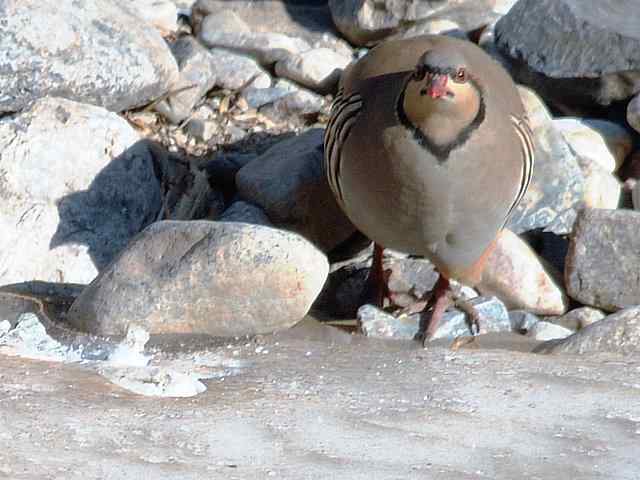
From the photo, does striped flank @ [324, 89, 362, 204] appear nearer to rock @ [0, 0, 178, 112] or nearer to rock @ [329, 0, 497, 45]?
rock @ [0, 0, 178, 112]

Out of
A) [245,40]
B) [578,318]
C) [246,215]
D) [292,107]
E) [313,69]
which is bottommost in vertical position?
[578,318]

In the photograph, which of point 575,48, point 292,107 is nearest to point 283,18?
point 292,107

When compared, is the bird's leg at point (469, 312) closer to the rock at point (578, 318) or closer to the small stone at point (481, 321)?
the small stone at point (481, 321)

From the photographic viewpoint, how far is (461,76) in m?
4.45

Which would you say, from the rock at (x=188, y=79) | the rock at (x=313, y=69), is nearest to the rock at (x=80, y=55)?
the rock at (x=188, y=79)

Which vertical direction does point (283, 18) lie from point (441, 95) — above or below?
below

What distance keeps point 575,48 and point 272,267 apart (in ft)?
8.32

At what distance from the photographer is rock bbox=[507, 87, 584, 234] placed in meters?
5.75

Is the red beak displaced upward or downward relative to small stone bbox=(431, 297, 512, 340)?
upward

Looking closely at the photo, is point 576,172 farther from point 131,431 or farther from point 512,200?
point 131,431

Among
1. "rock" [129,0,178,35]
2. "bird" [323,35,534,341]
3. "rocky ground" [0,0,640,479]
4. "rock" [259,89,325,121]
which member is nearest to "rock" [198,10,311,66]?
"rocky ground" [0,0,640,479]

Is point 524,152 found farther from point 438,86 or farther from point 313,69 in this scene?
point 313,69

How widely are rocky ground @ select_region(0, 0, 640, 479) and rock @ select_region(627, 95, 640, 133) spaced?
0.05 ft

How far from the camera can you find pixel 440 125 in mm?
4527
